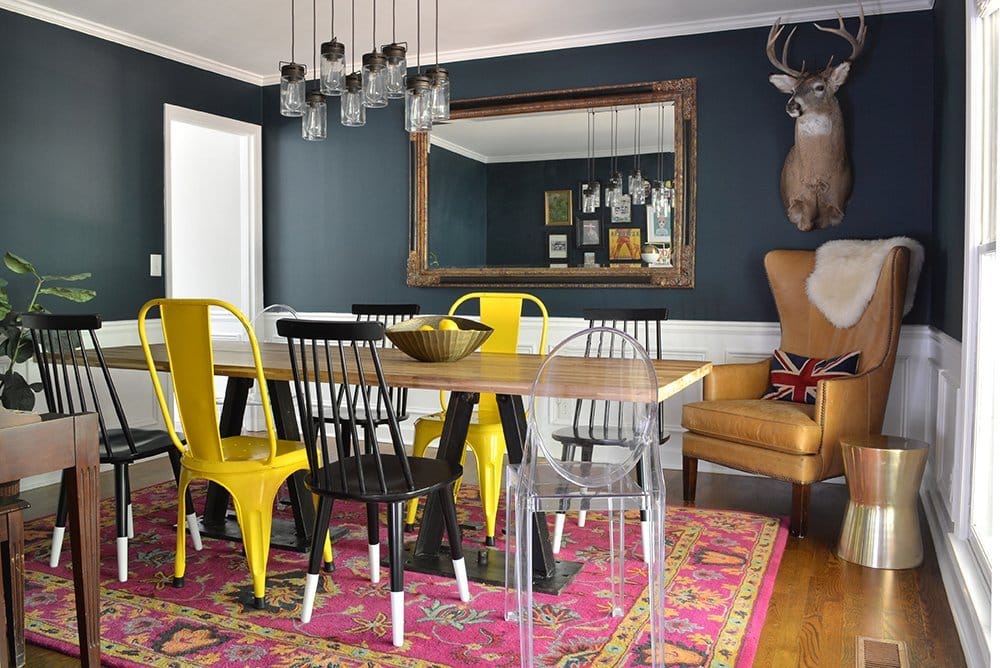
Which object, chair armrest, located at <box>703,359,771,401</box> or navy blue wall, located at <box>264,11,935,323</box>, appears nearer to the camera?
chair armrest, located at <box>703,359,771,401</box>

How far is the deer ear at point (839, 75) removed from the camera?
160 inches

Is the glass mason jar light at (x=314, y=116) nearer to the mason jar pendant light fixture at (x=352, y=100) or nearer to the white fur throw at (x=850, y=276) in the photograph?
the mason jar pendant light fixture at (x=352, y=100)

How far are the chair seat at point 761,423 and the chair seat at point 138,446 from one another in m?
2.27

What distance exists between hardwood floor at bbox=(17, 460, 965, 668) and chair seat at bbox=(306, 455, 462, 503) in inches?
33.2

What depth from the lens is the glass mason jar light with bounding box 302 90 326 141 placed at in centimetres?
344

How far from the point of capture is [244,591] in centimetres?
276

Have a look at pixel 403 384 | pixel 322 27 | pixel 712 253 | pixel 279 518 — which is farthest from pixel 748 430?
pixel 322 27

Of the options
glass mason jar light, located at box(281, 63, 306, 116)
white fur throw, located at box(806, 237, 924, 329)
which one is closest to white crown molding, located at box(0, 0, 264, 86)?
glass mason jar light, located at box(281, 63, 306, 116)

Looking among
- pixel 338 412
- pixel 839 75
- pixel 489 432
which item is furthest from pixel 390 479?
pixel 839 75

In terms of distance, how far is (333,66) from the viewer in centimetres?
332

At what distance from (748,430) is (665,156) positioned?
1.79 m

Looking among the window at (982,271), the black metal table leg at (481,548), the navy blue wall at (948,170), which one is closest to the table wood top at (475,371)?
the black metal table leg at (481,548)

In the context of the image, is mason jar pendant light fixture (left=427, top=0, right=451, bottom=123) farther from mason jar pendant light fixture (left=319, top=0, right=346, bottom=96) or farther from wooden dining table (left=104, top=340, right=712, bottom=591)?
wooden dining table (left=104, top=340, right=712, bottom=591)

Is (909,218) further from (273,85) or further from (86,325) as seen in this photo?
(273,85)
